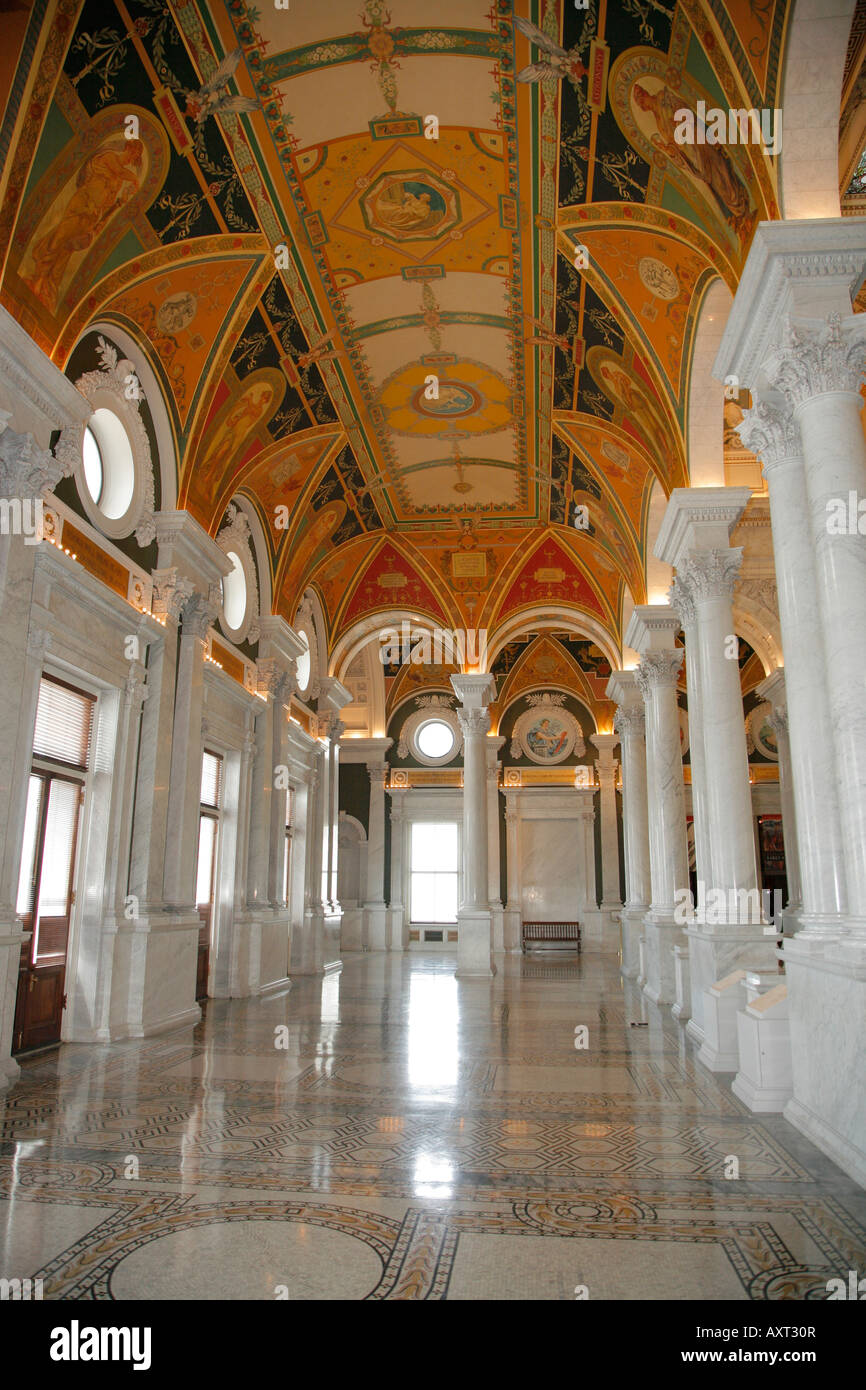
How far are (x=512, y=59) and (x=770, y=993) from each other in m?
7.66

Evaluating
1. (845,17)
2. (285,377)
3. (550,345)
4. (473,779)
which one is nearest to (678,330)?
(550,345)

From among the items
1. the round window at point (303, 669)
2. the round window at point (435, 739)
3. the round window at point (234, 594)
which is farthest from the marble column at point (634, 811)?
the round window at point (435, 739)

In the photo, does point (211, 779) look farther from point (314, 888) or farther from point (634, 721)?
point (634, 721)

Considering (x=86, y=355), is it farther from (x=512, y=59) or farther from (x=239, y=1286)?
(x=239, y=1286)

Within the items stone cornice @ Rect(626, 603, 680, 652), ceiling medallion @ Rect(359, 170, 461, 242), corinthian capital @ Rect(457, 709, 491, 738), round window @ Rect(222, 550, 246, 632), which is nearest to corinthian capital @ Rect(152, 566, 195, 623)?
round window @ Rect(222, 550, 246, 632)

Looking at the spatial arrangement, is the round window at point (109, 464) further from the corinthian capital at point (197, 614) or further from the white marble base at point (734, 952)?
the white marble base at point (734, 952)

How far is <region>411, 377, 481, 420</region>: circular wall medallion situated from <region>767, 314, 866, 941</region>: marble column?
724 centimetres

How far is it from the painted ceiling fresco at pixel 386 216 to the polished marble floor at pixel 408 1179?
6.21 meters

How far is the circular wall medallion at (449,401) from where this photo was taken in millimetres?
12766

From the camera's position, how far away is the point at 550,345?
11.2 metres

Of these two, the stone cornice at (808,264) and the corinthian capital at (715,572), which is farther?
the corinthian capital at (715,572)

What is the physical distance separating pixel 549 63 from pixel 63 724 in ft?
23.8

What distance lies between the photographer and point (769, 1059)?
6.13 meters

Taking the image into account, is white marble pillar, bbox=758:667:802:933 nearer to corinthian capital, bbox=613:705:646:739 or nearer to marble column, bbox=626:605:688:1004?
corinthian capital, bbox=613:705:646:739
